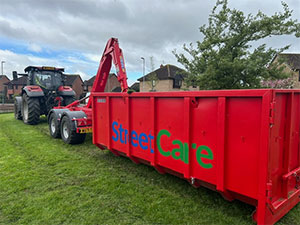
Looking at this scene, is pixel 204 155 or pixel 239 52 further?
pixel 239 52

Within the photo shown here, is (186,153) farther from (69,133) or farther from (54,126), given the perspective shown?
(54,126)

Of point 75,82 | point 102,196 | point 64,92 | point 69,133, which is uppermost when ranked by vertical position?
point 75,82

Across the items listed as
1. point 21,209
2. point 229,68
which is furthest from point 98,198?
point 229,68

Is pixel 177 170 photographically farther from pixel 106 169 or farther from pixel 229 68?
pixel 229 68

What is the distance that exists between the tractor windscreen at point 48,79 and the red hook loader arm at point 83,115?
4460mm

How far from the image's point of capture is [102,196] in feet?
11.6

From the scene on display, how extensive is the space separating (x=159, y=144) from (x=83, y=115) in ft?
13.0

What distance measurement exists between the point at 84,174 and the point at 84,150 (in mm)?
1873

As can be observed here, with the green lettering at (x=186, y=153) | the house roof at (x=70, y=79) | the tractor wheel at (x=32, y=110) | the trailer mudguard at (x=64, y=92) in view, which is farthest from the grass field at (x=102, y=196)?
the house roof at (x=70, y=79)

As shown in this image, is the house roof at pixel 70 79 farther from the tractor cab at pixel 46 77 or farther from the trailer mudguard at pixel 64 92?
the trailer mudguard at pixel 64 92

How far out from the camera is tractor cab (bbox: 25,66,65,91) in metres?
11.3

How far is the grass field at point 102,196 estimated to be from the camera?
9.59 ft

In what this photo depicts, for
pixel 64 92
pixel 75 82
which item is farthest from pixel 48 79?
pixel 75 82

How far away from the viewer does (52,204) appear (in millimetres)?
3297
